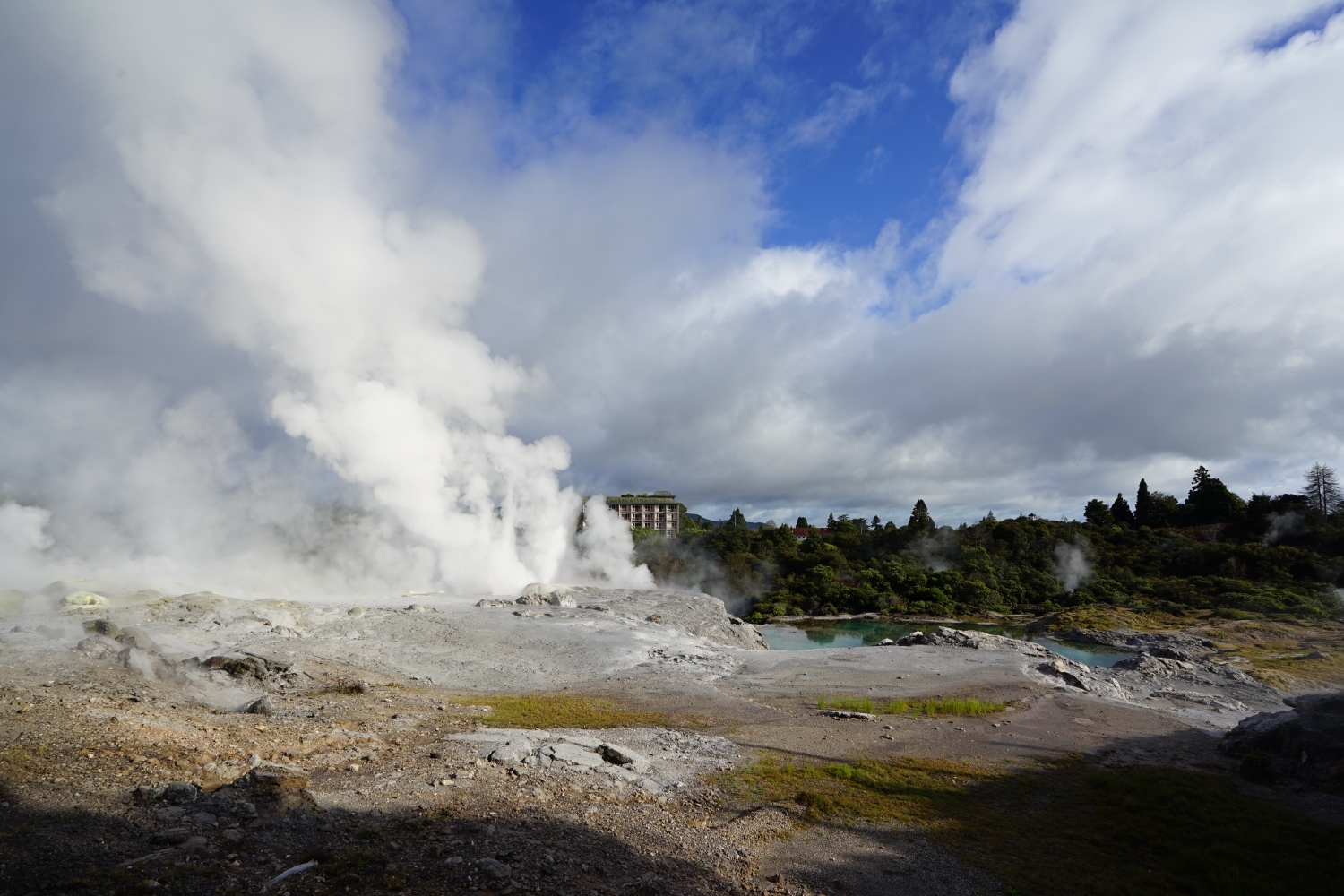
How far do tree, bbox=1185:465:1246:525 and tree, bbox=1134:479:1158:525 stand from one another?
441 centimetres

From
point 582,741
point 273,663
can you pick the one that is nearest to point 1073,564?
point 582,741

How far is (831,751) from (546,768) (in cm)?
779

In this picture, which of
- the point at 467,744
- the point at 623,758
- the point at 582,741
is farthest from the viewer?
the point at 582,741

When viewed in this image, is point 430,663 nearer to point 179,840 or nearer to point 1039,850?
point 179,840

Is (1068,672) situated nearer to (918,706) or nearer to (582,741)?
(918,706)

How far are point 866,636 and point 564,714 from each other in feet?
159

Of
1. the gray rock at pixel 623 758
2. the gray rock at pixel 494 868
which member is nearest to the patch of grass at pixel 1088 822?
the gray rock at pixel 623 758

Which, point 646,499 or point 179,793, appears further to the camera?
point 646,499

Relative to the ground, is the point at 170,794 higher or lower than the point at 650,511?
lower

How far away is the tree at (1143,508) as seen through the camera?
96.7 m

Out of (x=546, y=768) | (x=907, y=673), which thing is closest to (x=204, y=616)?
(x=546, y=768)

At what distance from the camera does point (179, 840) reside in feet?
25.0

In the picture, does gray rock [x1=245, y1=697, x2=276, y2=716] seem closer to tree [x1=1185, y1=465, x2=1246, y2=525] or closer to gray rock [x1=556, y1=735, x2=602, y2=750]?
gray rock [x1=556, y1=735, x2=602, y2=750]

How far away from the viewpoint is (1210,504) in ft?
300
